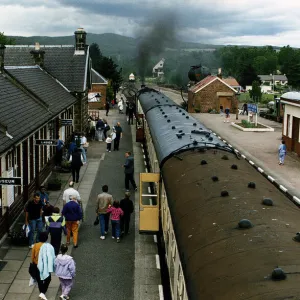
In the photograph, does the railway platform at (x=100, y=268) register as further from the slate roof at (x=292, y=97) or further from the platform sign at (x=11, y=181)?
the slate roof at (x=292, y=97)

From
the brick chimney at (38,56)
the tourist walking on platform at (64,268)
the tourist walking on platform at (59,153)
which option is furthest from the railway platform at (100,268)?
the brick chimney at (38,56)

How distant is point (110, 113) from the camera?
49281mm

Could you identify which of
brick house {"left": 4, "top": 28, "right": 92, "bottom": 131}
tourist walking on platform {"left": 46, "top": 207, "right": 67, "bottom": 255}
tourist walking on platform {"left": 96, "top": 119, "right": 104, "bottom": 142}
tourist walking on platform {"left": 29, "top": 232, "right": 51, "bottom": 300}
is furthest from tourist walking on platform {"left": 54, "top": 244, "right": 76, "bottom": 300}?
tourist walking on platform {"left": 96, "top": 119, "right": 104, "bottom": 142}

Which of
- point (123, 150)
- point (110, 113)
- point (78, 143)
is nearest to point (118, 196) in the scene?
point (78, 143)

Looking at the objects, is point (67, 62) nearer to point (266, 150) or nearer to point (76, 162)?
point (266, 150)

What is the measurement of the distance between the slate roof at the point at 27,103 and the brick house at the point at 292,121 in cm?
1160

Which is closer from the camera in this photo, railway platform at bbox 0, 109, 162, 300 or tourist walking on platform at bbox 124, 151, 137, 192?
railway platform at bbox 0, 109, 162, 300

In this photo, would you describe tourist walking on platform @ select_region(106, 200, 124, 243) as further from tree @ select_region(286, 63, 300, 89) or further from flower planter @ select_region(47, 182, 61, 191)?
tree @ select_region(286, 63, 300, 89)

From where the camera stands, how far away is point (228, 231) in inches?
211

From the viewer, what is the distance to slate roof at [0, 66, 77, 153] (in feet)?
44.4

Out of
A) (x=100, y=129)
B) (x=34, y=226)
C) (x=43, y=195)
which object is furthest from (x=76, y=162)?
(x=100, y=129)

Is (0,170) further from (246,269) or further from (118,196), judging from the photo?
(246,269)

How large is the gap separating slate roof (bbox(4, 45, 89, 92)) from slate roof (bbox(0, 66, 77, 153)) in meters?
1.90

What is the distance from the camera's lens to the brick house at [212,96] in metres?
51.9
